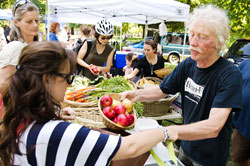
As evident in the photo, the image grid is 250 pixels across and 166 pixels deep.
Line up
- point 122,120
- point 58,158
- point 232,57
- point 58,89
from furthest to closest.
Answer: point 232,57 < point 122,120 < point 58,89 < point 58,158

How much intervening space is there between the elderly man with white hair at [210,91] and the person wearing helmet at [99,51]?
2.31 metres

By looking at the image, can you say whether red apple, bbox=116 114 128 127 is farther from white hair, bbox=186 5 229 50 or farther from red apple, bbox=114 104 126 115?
white hair, bbox=186 5 229 50

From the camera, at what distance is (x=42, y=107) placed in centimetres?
109

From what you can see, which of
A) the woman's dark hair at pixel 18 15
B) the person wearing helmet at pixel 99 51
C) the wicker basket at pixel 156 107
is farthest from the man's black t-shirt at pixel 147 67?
the woman's dark hair at pixel 18 15

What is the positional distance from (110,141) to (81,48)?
131 inches

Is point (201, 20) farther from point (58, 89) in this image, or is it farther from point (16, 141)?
point (16, 141)

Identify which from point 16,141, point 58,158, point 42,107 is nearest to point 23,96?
point 42,107

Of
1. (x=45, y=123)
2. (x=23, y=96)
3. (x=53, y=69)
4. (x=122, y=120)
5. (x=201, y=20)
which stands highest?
(x=201, y=20)

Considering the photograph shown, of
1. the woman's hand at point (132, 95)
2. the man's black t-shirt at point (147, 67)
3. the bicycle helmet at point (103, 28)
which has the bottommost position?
the woman's hand at point (132, 95)

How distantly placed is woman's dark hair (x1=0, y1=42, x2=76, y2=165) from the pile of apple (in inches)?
28.9

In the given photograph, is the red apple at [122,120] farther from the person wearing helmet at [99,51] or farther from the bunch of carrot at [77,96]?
the person wearing helmet at [99,51]

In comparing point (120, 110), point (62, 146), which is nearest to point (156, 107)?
point (120, 110)

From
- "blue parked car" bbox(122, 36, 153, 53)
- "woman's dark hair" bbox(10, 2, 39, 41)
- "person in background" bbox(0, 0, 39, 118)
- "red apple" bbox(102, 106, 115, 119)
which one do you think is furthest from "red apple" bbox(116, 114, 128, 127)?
"blue parked car" bbox(122, 36, 153, 53)

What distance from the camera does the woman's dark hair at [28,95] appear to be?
105 cm
